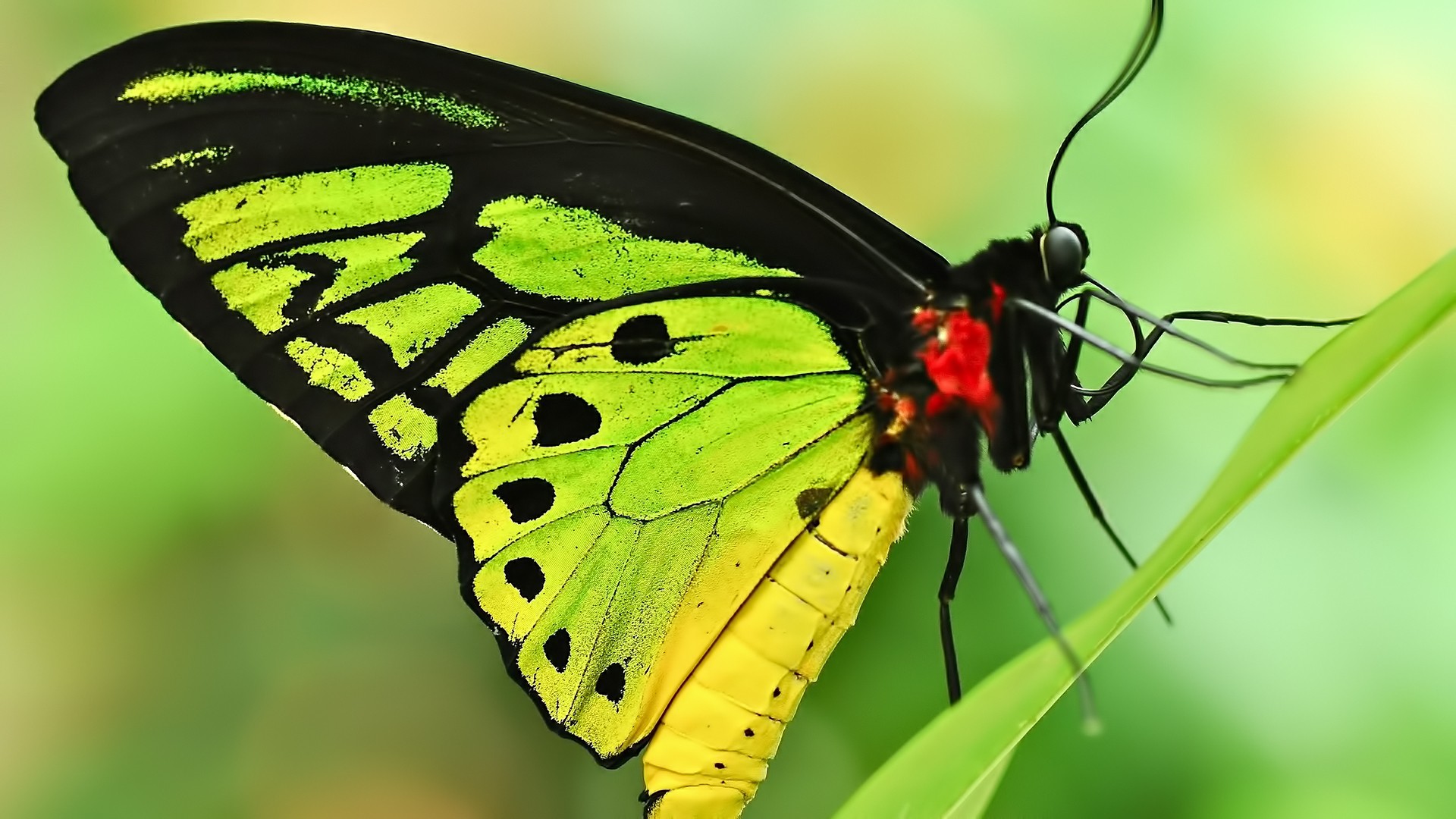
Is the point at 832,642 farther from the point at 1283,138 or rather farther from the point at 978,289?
the point at 1283,138

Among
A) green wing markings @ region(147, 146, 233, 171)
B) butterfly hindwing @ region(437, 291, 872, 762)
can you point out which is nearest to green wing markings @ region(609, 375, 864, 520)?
butterfly hindwing @ region(437, 291, 872, 762)

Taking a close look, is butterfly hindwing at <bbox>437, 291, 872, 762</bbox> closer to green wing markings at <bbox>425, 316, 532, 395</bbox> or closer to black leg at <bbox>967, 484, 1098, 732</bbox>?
green wing markings at <bbox>425, 316, 532, 395</bbox>

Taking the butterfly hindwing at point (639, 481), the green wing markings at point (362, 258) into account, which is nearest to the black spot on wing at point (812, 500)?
the butterfly hindwing at point (639, 481)

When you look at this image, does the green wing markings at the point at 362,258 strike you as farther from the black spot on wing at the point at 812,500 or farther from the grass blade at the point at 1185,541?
the grass blade at the point at 1185,541

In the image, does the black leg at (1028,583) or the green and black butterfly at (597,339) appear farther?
the green and black butterfly at (597,339)

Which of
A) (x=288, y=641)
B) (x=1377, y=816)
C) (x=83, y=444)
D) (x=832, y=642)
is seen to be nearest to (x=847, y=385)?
(x=832, y=642)

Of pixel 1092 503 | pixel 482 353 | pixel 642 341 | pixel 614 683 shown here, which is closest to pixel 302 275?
pixel 482 353

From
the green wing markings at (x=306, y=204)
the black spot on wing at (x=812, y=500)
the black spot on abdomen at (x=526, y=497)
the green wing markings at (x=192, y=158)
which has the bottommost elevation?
the black spot on wing at (x=812, y=500)

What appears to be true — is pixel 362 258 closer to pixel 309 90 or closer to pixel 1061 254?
pixel 309 90
